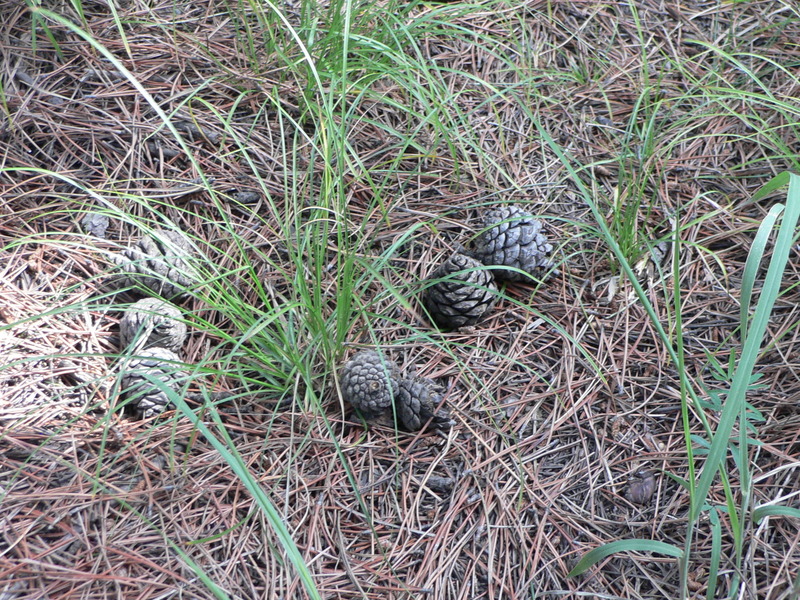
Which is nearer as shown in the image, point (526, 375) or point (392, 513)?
point (392, 513)

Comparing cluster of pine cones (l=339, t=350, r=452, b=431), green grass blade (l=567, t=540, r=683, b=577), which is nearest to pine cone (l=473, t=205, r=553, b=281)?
cluster of pine cones (l=339, t=350, r=452, b=431)

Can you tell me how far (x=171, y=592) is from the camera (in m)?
1.10

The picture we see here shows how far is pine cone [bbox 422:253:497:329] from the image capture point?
1.48 m

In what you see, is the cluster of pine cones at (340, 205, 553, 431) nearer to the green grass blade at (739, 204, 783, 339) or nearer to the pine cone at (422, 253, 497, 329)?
the pine cone at (422, 253, 497, 329)

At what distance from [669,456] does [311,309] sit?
2.72 ft

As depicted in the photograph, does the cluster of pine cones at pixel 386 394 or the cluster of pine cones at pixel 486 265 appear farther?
the cluster of pine cones at pixel 486 265

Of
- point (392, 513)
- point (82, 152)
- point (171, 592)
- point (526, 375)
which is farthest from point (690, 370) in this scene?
point (82, 152)

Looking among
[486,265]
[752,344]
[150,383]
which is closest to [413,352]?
[486,265]

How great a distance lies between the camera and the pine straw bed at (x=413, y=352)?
118cm

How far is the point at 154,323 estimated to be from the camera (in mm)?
1395

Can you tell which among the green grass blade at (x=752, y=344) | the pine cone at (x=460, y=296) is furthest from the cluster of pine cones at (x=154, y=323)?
the green grass blade at (x=752, y=344)

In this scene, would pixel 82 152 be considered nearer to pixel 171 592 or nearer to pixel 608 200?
pixel 171 592

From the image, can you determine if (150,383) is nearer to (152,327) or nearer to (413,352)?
(152,327)

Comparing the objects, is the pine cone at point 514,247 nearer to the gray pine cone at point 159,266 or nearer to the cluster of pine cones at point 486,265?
the cluster of pine cones at point 486,265
